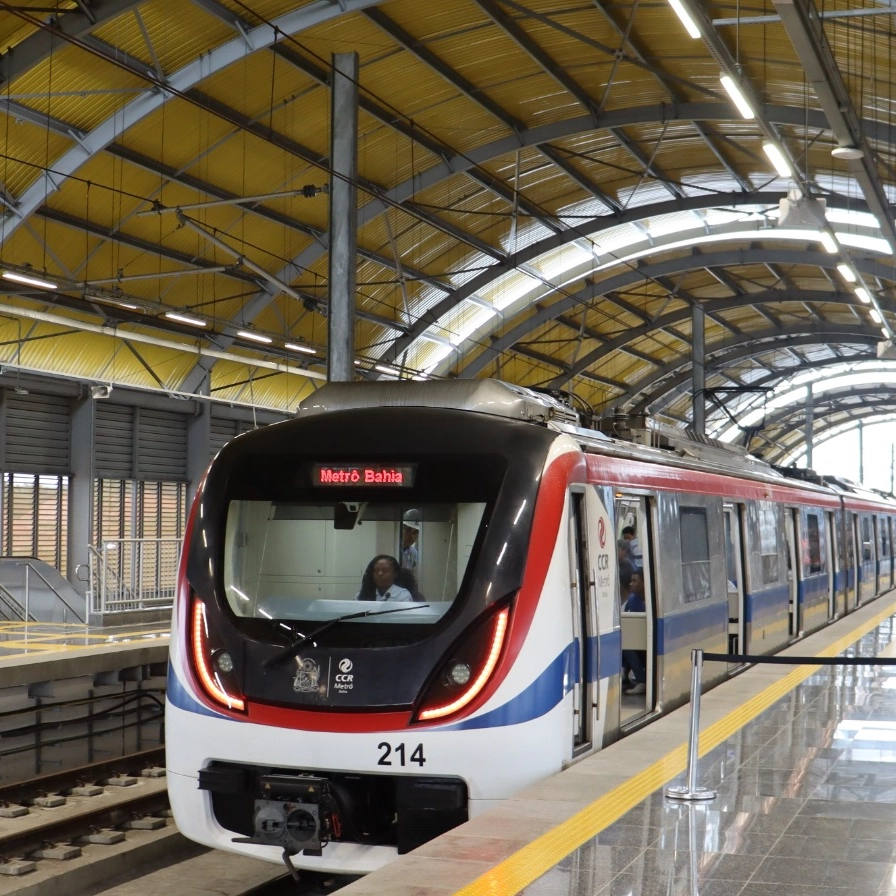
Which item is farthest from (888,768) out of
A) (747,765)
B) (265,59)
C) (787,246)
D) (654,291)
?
(654,291)

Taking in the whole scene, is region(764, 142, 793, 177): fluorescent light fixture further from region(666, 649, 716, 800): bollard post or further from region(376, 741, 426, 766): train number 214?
region(376, 741, 426, 766): train number 214

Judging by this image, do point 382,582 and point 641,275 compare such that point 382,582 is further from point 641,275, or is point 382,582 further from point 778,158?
point 641,275

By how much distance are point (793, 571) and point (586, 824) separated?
10958 mm

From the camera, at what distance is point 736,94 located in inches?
583

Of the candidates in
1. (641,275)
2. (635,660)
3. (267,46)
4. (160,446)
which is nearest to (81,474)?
(160,446)

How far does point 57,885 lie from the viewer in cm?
910

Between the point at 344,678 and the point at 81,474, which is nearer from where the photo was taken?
the point at 344,678

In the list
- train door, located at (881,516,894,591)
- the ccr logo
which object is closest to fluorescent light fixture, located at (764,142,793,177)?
the ccr logo

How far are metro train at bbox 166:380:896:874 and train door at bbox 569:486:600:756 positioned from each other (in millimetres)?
20

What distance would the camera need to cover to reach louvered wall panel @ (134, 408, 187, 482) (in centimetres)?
3191

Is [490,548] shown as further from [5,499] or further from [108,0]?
[5,499]

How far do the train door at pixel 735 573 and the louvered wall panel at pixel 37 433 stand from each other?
18320mm

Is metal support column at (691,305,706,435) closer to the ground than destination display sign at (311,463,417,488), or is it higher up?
higher up

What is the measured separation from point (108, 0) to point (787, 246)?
26530 mm
